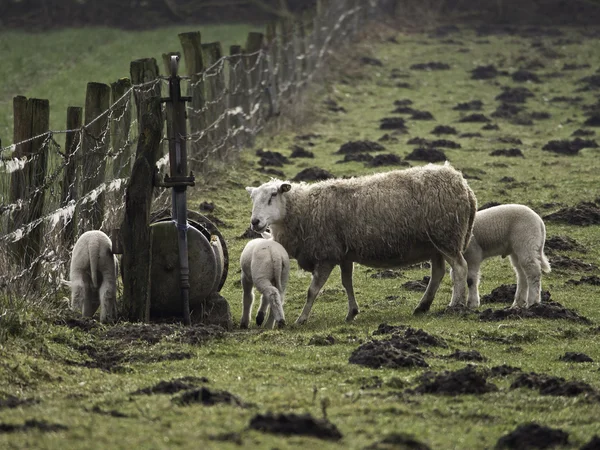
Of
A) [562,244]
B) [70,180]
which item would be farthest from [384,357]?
[562,244]

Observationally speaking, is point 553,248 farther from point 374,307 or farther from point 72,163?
point 72,163

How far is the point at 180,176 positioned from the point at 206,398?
3.85 metres

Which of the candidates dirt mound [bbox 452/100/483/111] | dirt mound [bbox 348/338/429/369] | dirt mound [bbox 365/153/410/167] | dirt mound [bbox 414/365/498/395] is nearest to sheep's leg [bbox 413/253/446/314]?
dirt mound [bbox 348/338/429/369]

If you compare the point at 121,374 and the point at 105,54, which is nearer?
the point at 121,374

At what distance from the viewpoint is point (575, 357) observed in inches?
369

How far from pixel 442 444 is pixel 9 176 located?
5152mm

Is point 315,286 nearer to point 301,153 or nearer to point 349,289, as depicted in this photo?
point 349,289

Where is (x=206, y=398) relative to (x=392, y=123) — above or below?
above

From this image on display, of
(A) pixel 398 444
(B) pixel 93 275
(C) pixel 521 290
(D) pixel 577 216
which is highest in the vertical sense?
(A) pixel 398 444

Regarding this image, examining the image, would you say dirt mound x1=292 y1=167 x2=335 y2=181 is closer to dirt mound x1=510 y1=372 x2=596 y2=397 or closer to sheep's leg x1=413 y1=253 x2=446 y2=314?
sheep's leg x1=413 y1=253 x2=446 y2=314

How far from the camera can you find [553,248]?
1476 centimetres

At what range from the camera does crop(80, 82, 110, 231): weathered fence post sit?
11.4 m

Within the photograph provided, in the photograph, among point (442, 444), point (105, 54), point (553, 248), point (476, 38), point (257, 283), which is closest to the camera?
→ point (442, 444)

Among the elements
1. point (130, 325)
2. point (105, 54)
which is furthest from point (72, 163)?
point (105, 54)
